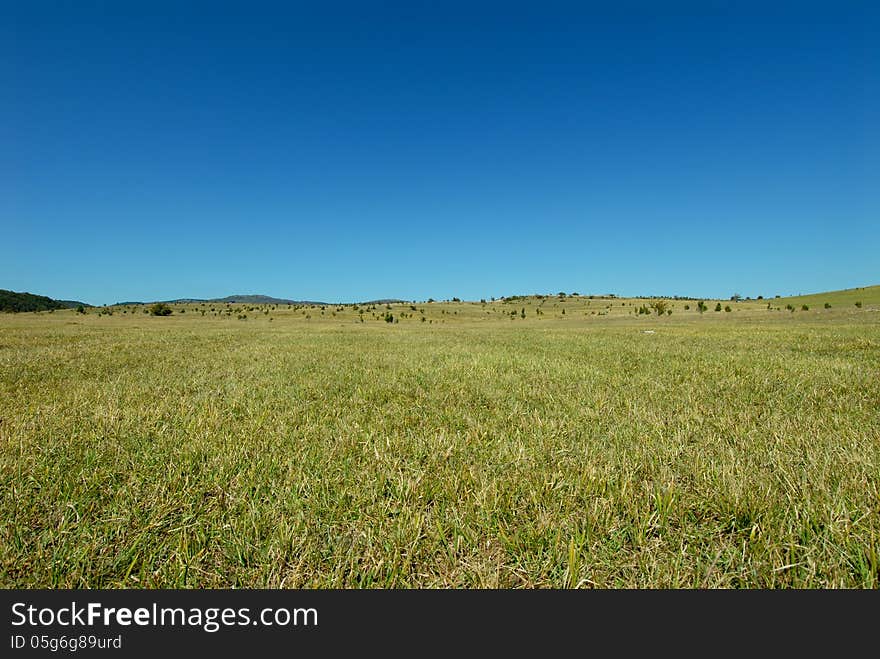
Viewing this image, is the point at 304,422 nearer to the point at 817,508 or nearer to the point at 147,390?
the point at 147,390

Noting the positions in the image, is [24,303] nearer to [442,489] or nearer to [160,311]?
[160,311]

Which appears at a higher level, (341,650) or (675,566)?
(675,566)

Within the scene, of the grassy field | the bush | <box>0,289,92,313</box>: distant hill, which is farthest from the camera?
<box>0,289,92,313</box>: distant hill

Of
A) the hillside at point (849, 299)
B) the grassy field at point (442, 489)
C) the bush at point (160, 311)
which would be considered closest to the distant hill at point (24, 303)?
the bush at point (160, 311)

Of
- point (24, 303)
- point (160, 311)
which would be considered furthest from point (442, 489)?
point (24, 303)

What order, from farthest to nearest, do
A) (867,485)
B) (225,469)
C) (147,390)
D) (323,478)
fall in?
(147,390) < (225,469) < (323,478) < (867,485)

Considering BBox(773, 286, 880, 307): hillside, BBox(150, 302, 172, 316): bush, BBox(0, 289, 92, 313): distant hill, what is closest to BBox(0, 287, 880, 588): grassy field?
BBox(773, 286, 880, 307): hillside

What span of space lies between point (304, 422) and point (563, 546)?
126 inches

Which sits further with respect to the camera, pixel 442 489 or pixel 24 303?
pixel 24 303

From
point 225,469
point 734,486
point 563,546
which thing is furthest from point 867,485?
point 225,469

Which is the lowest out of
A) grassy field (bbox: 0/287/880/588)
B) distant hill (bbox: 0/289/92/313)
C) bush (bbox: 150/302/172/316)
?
grassy field (bbox: 0/287/880/588)

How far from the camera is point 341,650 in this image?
1.48 metres

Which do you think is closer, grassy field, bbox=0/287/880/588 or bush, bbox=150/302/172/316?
grassy field, bbox=0/287/880/588

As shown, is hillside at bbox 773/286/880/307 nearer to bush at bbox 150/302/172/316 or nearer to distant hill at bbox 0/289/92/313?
bush at bbox 150/302/172/316
